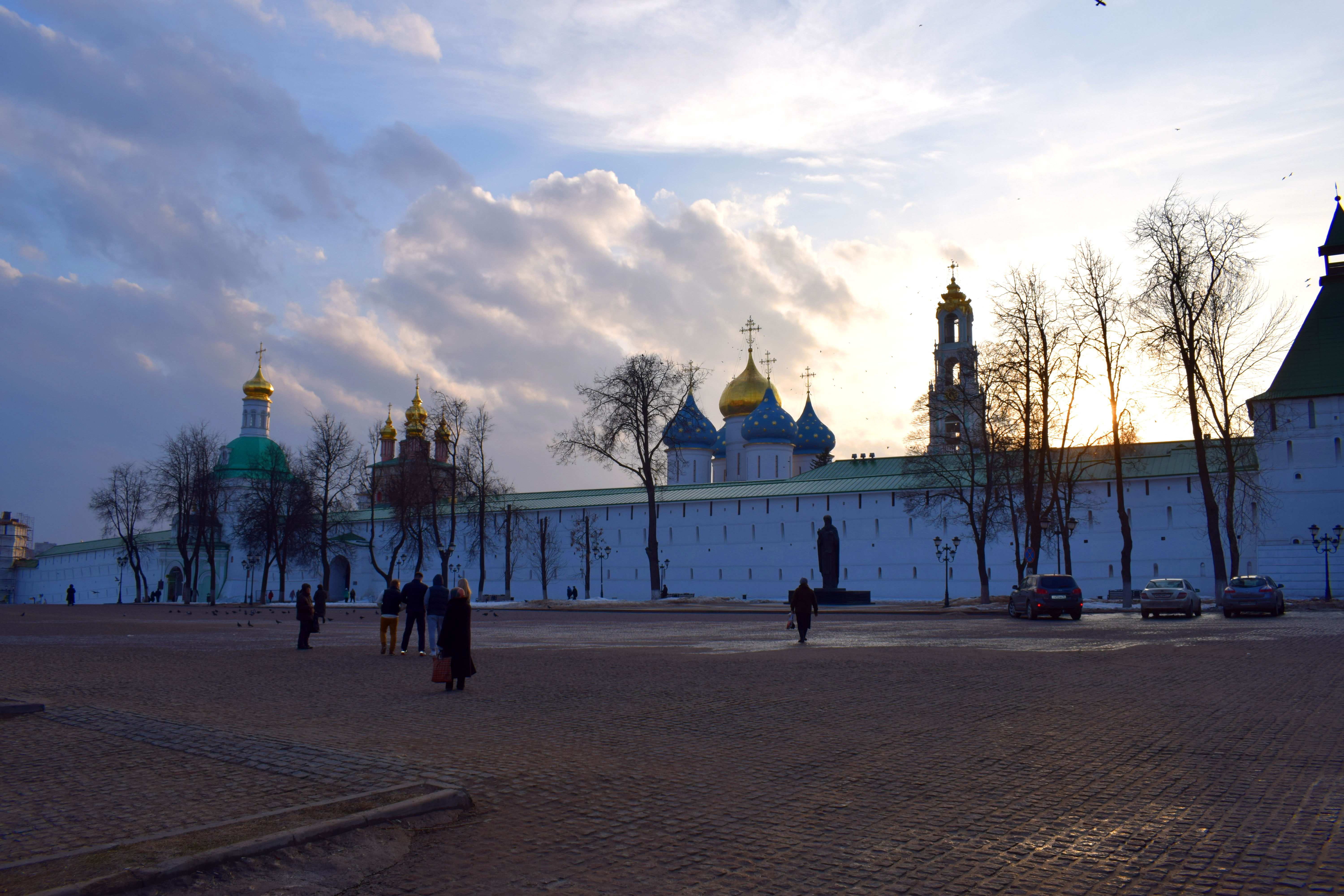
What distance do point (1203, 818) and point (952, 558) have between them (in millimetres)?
45752

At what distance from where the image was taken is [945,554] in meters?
48.4

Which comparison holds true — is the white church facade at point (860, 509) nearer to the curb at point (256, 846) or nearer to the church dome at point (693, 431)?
the church dome at point (693, 431)

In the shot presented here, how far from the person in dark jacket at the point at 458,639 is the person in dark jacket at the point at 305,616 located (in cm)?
711

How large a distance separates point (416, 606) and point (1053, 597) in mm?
18339

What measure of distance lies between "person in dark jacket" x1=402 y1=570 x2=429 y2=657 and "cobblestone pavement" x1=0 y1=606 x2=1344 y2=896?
7.23ft

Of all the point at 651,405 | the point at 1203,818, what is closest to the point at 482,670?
the point at 1203,818

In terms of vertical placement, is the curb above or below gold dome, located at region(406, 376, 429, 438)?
below

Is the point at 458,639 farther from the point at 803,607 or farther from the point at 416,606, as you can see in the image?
the point at 803,607

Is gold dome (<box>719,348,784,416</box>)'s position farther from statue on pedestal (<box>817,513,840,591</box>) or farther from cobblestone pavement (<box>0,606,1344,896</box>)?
cobblestone pavement (<box>0,606,1344,896</box>)

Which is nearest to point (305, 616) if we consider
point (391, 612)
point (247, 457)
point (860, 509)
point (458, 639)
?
point (391, 612)

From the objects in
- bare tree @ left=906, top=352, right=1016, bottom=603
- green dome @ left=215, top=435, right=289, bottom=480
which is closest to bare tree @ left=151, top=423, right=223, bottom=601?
green dome @ left=215, top=435, right=289, bottom=480

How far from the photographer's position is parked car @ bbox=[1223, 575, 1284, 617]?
2816 cm

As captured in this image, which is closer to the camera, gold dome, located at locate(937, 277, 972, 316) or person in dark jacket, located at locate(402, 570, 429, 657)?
person in dark jacket, located at locate(402, 570, 429, 657)

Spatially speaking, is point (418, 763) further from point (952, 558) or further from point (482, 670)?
point (952, 558)
